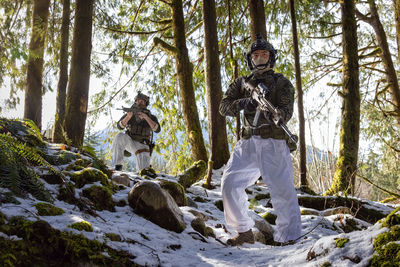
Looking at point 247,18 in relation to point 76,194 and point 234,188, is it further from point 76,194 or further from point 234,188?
point 76,194

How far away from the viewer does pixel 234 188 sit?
3.12 m

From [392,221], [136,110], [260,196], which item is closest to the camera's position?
[392,221]

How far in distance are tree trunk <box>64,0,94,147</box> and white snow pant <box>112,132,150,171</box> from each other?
5.45ft

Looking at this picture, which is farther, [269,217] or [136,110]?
[136,110]

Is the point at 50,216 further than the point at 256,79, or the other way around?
the point at 256,79

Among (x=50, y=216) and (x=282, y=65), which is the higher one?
(x=282, y=65)

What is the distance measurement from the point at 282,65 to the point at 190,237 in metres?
6.83

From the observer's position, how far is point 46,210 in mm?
2059

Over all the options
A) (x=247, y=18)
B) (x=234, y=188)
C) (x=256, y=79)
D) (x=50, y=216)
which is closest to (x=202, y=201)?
(x=234, y=188)

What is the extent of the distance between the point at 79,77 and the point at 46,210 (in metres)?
3.17

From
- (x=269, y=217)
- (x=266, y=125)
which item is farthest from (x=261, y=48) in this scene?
(x=269, y=217)

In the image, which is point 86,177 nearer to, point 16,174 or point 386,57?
point 16,174

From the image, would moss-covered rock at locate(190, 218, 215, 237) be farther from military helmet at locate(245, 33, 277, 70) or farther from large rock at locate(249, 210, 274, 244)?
military helmet at locate(245, 33, 277, 70)

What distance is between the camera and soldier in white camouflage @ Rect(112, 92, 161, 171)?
21.0 feet
